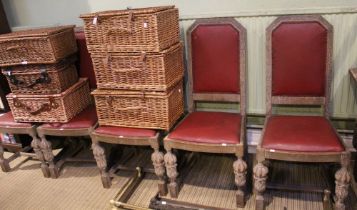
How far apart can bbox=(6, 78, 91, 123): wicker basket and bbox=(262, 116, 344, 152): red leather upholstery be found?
129cm

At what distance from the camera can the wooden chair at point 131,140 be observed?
186 centimetres

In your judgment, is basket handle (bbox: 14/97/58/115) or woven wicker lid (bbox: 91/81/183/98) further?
basket handle (bbox: 14/97/58/115)

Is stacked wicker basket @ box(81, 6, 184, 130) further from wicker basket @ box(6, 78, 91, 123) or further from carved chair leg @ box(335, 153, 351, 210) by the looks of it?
carved chair leg @ box(335, 153, 351, 210)

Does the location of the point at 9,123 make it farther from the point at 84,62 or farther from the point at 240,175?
the point at 240,175

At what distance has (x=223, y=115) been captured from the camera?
1987 millimetres

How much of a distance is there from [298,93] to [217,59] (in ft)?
1.73

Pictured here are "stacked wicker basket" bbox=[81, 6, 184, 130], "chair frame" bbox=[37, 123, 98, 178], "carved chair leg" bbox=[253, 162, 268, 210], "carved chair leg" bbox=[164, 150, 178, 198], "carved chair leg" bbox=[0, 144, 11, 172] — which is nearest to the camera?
"carved chair leg" bbox=[253, 162, 268, 210]

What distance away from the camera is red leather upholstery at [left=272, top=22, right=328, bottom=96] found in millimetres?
1806

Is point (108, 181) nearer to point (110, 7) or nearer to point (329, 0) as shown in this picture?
point (110, 7)

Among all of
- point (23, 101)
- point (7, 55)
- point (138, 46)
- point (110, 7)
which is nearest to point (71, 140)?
point (23, 101)

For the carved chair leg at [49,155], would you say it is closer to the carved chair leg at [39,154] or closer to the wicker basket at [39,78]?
the carved chair leg at [39,154]

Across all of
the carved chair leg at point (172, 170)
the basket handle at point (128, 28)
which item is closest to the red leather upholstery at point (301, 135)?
the carved chair leg at point (172, 170)

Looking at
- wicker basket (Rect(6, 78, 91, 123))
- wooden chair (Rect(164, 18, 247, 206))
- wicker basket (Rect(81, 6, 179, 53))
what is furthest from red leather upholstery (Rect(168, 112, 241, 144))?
wicker basket (Rect(6, 78, 91, 123))

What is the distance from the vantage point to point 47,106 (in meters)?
2.13
